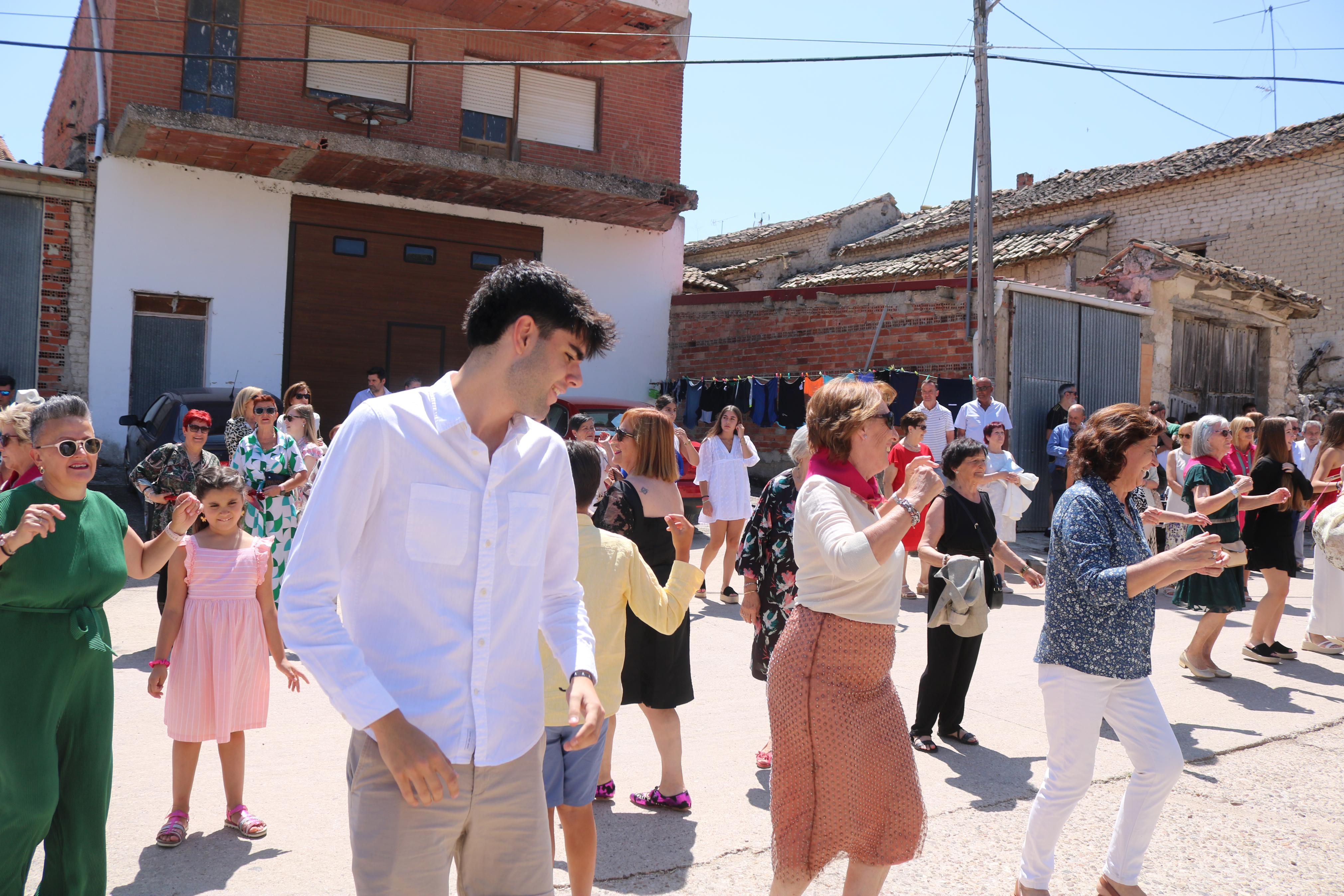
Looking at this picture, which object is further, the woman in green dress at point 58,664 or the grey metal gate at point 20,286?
the grey metal gate at point 20,286

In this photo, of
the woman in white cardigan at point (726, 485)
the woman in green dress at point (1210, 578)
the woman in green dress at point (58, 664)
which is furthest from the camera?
the woman in white cardigan at point (726, 485)

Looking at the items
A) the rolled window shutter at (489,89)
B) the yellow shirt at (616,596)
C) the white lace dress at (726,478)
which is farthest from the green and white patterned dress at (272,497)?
the rolled window shutter at (489,89)

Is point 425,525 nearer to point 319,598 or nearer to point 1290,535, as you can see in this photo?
point 319,598

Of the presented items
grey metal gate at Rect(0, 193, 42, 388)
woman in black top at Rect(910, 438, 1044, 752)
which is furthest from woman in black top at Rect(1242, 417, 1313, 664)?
grey metal gate at Rect(0, 193, 42, 388)

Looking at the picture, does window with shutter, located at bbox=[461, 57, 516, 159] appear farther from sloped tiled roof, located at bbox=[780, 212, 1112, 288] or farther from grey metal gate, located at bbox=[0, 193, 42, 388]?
sloped tiled roof, located at bbox=[780, 212, 1112, 288]

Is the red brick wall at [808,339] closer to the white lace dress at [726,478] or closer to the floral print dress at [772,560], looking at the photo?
the white lace dress at [726,478]

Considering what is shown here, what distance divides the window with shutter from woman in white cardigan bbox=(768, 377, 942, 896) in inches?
532

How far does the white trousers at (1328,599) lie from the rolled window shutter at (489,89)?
42.1ft

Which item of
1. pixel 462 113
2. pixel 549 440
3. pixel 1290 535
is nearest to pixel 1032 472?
pixel 1290 535

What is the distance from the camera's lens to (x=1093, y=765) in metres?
3.61

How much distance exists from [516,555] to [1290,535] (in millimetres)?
7896

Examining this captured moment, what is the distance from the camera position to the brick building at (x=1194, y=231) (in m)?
19.0

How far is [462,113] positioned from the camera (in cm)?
1560

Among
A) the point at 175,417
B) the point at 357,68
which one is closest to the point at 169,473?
the point at 175,417
